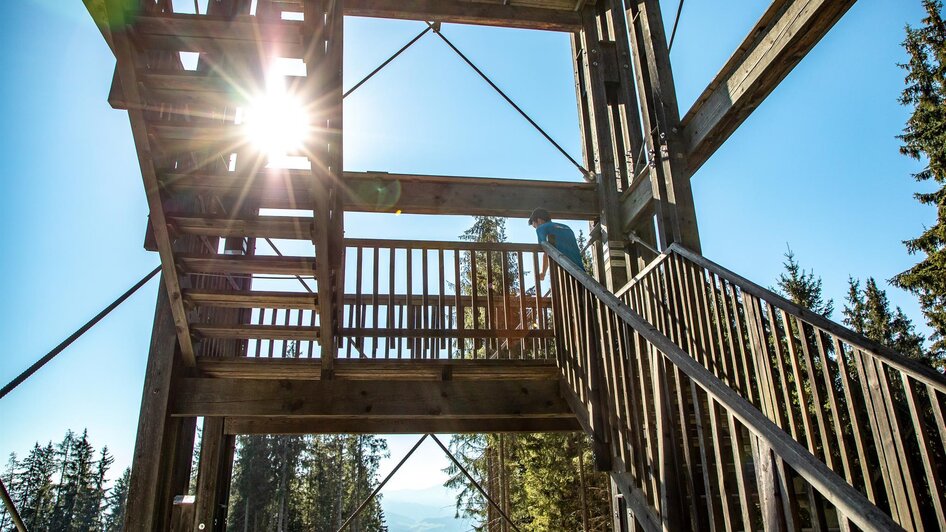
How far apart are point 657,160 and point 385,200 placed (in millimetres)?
2580

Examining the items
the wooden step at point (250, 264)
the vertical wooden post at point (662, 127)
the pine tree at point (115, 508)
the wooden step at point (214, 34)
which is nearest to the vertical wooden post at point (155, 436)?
the wooden step at point (250, 264)

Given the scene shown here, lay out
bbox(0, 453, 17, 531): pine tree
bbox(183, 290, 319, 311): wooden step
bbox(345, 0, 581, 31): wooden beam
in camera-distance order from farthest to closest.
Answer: bbox(0, 453, 17, 531): pine tree, bbox(345, 0, 581, 31): wooden beam, bbox(183, 290, 319, 311): wooden step

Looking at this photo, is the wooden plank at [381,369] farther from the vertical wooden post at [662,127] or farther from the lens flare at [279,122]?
the lens flare at [279,122]

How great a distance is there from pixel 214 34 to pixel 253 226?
1.20m

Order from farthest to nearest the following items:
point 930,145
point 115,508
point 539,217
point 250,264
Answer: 1. point 115,508
2. point 930,145
3. point 539,217
4. point 250,264

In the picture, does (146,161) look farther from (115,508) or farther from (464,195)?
(115,508)

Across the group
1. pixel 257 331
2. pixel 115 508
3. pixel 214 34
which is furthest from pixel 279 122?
pixel 115 508

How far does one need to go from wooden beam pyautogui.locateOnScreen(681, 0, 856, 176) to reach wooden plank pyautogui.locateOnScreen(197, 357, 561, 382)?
2076 millimetres

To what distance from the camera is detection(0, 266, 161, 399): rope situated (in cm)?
387

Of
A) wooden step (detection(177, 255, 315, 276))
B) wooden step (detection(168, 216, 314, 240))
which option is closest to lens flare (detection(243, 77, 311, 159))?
wooden step (detection(168, 216, 314, 240))

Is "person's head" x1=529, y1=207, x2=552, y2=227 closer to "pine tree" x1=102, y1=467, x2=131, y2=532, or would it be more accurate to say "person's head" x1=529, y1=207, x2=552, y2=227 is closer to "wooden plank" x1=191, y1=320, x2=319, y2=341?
"wooden plank" x1=191, y1=320, x2=319, y2=341

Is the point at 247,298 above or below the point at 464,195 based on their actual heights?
below

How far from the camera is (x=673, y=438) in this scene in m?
2.69

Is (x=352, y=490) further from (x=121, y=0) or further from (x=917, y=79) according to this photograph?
(x=121, y=0)
